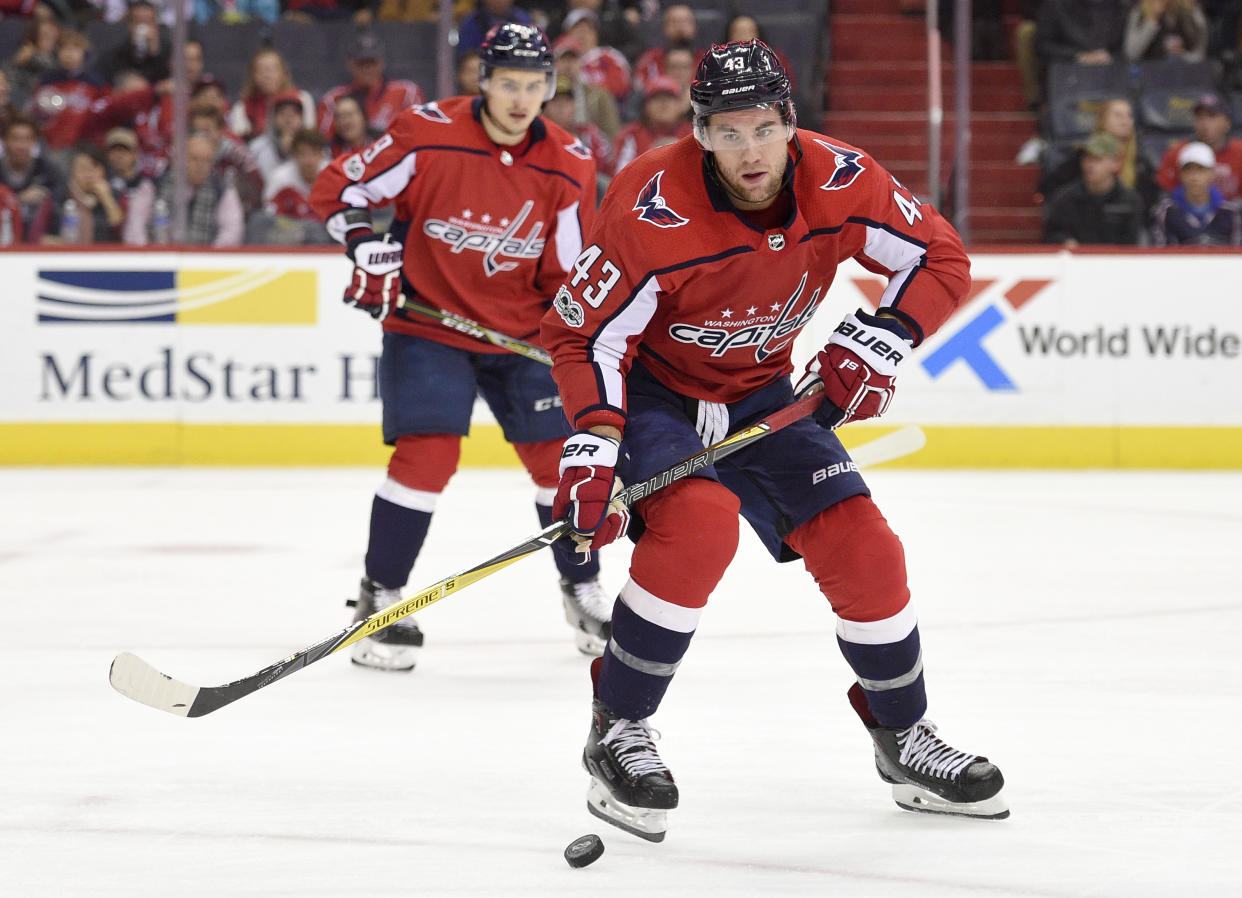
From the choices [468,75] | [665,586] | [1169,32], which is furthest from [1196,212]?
[665,586]

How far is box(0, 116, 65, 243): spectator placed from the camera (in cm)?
662

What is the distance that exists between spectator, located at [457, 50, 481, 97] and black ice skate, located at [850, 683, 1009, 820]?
508cm

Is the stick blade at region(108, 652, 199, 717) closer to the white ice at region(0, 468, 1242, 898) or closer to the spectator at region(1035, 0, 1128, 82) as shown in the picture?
the white ice at region(0, 468, 1242, 898)

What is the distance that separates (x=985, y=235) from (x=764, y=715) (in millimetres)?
4993

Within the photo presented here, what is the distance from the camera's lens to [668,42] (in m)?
7.56

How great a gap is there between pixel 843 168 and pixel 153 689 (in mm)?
1238

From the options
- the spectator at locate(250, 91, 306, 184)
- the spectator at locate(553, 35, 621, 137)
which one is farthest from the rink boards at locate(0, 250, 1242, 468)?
the spectator at locate(553, 35, 621, 137)

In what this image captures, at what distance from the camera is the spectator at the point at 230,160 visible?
6.61m

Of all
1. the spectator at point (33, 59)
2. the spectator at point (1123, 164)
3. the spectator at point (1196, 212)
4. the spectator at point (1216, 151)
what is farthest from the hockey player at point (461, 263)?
the spectator at point (33, 59)

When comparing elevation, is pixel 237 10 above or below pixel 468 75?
above

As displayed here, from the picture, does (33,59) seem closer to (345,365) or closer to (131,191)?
(131,191)

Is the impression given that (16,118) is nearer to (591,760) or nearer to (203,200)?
(203,200)

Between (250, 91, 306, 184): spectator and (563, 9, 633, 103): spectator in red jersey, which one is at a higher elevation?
(563, 9, 633, 103): spectator in red jersey

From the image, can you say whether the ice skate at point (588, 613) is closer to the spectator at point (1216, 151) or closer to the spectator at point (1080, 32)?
the spectator at point (1216, 151)
